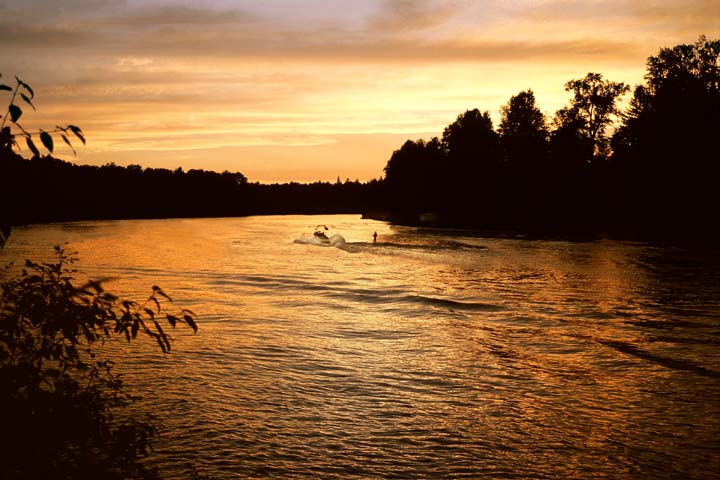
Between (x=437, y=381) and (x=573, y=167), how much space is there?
8021 centimetres

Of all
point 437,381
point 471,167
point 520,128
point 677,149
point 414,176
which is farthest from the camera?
point 414,176

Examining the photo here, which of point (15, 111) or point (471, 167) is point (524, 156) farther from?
point (15, 111)

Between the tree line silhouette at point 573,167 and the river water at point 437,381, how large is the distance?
5537mm

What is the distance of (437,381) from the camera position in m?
13.1

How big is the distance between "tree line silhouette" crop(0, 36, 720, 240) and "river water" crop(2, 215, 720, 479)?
5.54 metres

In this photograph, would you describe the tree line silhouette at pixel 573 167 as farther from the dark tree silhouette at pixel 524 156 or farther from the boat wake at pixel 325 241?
the boat wake at pixel 325 241

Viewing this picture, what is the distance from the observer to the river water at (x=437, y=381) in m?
8.97

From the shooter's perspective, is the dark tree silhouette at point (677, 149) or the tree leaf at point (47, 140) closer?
the tree leaf at point (47, 140)

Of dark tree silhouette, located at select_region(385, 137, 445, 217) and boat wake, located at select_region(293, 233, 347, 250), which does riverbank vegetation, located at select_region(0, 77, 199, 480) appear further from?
dark tree silhouette, located at select_region(385, 137, 445, 217)

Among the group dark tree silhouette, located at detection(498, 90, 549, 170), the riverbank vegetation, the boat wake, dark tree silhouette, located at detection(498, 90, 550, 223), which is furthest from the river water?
dark tree silhouette, located at detection(498, 90, 549, 170)

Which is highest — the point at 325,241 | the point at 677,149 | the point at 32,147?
the point at 677,149

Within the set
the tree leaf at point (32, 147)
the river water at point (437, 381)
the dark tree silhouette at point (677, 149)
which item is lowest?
the river water at point (437, 381)

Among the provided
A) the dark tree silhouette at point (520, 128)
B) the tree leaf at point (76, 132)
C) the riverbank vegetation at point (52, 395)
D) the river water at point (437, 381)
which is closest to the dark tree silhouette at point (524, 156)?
the dark tree silhouette at point (520, 128)

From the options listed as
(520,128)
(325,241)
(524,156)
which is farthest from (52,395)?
(520,128)
